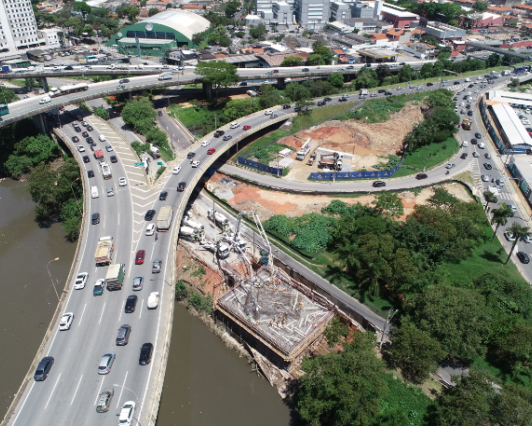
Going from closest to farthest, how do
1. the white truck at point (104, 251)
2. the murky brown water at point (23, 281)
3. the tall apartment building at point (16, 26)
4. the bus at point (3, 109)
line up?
the murky brown water at point (23, 281)
the white truck at point (104, 251)
the bus at point (3, 109)
the tall apartment building at point (16, 26)

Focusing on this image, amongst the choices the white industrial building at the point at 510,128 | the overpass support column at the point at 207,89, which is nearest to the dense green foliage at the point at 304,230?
the white industrial building at the point at 510,128

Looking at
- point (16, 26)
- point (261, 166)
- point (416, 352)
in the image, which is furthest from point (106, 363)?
point (16, 26)

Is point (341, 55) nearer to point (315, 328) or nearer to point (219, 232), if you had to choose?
point (219, 232)

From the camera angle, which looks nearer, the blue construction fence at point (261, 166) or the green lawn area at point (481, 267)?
the green lawn area at point (481, 267)

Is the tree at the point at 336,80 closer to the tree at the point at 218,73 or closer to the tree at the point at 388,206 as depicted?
the tree at the point at 218,73

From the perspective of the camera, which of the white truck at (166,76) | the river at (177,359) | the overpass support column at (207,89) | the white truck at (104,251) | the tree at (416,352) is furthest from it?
the overpass support column at (207,89)

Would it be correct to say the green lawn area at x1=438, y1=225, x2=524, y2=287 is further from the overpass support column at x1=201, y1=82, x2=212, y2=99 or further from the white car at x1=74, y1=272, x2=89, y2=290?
the overpass support column at x1=201, y1=82, x2=212, y2=99

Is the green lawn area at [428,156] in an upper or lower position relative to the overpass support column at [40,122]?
lower
